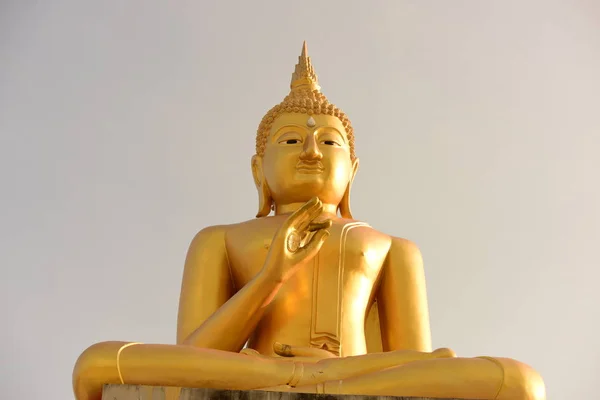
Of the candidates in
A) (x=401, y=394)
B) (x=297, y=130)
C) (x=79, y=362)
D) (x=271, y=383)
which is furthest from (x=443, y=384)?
(x=297, y=130)

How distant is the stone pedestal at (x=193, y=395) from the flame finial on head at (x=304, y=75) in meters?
3.47

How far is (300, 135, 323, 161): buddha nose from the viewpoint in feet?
22.2

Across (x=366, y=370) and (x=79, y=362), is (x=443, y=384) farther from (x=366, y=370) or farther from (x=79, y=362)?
(x=79, y=362)

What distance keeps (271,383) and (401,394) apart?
682 millimetres

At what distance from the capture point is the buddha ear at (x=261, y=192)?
23.5 feet

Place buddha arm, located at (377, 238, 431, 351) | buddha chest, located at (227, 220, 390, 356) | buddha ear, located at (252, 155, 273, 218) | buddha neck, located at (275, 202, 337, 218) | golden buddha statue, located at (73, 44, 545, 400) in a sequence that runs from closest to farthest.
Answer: golden buddha statue, located at (73, 44, 545, 400), buddha chest, located at (227, 220, 390, 356), buddha arm, located at (377, 238, 431, 351), buddha neck, located at (275, 202, 337, 218), buddha ear, located at (252, 155, 273, 218)

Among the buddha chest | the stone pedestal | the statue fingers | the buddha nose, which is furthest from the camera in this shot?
the buddha nose

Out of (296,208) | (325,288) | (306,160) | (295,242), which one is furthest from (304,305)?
(306,160)

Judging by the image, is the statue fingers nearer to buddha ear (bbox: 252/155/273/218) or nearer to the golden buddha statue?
the golden buddha statue

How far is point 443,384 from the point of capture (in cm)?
485

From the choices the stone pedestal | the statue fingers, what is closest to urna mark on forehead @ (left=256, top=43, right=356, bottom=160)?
the statue fingers

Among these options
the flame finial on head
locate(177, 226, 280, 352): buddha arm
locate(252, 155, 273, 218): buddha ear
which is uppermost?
the flame finial on head

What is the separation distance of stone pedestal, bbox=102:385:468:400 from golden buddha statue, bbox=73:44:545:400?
26 cm

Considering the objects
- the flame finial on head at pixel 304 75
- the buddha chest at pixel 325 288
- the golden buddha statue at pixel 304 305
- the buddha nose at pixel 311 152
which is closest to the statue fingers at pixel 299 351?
the golden buddha statue at pixel 304 305
